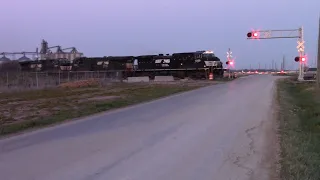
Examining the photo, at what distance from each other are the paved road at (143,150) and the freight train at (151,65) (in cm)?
5282

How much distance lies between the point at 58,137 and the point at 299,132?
6.92m

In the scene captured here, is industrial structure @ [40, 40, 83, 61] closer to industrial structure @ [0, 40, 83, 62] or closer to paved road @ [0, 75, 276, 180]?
industrial structure @ [0, 40, 83, 62]

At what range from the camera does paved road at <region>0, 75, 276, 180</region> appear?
8023 mm

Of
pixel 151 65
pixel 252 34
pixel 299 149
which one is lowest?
pixel 299 149

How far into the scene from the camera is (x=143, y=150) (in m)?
10.3

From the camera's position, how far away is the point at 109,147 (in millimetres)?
10766

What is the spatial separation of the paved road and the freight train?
173 feet

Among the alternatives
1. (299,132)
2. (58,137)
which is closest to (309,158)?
(299,132)

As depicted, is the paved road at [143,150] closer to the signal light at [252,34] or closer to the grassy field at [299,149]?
the grassy field at [299,149]

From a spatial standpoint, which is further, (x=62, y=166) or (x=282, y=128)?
(x=282, y=128)

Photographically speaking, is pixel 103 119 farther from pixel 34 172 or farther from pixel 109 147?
pixel 34 172

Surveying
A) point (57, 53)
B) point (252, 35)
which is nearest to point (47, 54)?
point (57, 53)

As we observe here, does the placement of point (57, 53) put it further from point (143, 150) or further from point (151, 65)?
point (143, 150)

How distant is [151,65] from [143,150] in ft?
208
